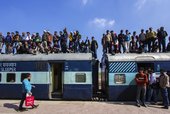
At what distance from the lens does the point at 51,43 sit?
25.6m

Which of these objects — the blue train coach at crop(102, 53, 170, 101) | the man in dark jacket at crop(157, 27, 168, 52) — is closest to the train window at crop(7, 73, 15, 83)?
the blue train coach at crop(102, 53, 170, 101)

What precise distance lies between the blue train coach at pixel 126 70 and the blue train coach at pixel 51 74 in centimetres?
144

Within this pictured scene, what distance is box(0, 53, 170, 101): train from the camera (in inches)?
886

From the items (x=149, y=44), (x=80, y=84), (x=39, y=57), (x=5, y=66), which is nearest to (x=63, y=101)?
(x=80, y=84)

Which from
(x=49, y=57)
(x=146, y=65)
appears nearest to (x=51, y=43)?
(x=49, y=57)

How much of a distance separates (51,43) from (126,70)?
21.7 feet

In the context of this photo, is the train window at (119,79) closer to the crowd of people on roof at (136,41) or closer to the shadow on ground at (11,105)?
the crowd of people on roof at (136,41)

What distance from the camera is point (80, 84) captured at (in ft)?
75.3

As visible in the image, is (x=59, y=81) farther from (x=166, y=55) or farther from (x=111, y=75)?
(x=166, y=55)

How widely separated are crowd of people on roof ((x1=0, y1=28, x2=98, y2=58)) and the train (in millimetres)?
1122

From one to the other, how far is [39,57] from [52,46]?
2.13 meters

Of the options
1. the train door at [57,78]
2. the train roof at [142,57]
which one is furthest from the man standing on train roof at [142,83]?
the train door at [57,78]

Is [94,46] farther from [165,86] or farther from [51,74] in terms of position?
[165,86]

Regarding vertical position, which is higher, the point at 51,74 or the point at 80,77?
the point at 51,74
